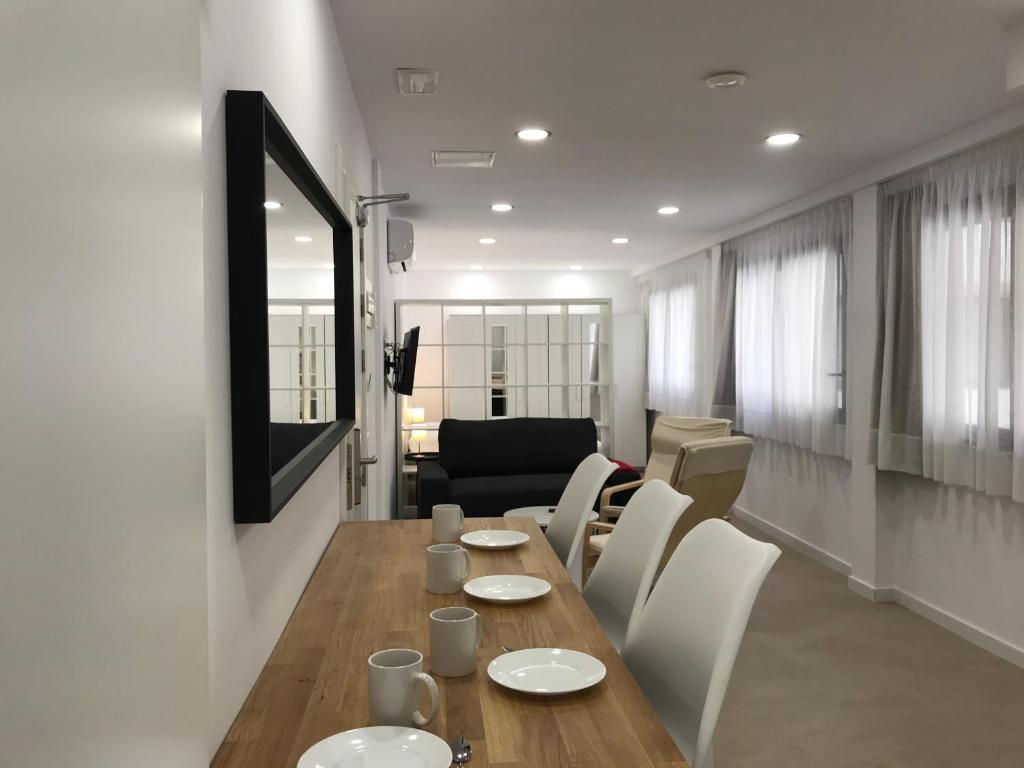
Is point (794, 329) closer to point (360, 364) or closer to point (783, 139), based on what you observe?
point (783, 139)

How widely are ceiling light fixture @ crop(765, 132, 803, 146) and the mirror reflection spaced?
2.53m

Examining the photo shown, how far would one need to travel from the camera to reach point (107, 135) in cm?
63

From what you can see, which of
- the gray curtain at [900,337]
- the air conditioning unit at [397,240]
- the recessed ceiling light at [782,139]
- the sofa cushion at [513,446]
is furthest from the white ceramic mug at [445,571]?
the sofa cushion at [513,446]

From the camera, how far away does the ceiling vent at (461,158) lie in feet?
13.6

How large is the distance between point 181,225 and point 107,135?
249 millimetres

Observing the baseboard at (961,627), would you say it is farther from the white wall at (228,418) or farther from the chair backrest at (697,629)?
the white wall at (228,418)

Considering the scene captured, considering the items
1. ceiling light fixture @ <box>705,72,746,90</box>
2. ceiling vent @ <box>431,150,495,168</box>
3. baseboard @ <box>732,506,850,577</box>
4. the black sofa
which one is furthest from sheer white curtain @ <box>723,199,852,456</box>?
ceiling vent @ <box>431,150,495,168</box>

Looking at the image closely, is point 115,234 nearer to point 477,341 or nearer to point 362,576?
point 362,576

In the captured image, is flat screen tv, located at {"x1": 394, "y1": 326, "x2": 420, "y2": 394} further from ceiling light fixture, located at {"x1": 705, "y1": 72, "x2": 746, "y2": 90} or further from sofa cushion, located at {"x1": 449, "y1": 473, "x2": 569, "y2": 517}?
ceiling light fixture, located at {"x1": 705, "y1": 72, "x2": 746, "y2": 90}

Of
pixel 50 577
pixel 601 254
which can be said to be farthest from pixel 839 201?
pixel 50 577

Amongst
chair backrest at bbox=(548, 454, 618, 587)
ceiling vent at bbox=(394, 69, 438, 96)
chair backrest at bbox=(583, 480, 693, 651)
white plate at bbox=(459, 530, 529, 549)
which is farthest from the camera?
ceiling vent at bbox=(394, 69, 438, 96)

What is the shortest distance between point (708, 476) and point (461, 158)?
2099 millimetres

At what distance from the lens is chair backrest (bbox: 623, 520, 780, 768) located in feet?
4.39

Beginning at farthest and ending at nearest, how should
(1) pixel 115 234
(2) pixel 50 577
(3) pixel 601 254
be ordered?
(3) pixel 601 254 → (1) pixel 115 234 → (2) pixel 50 577
